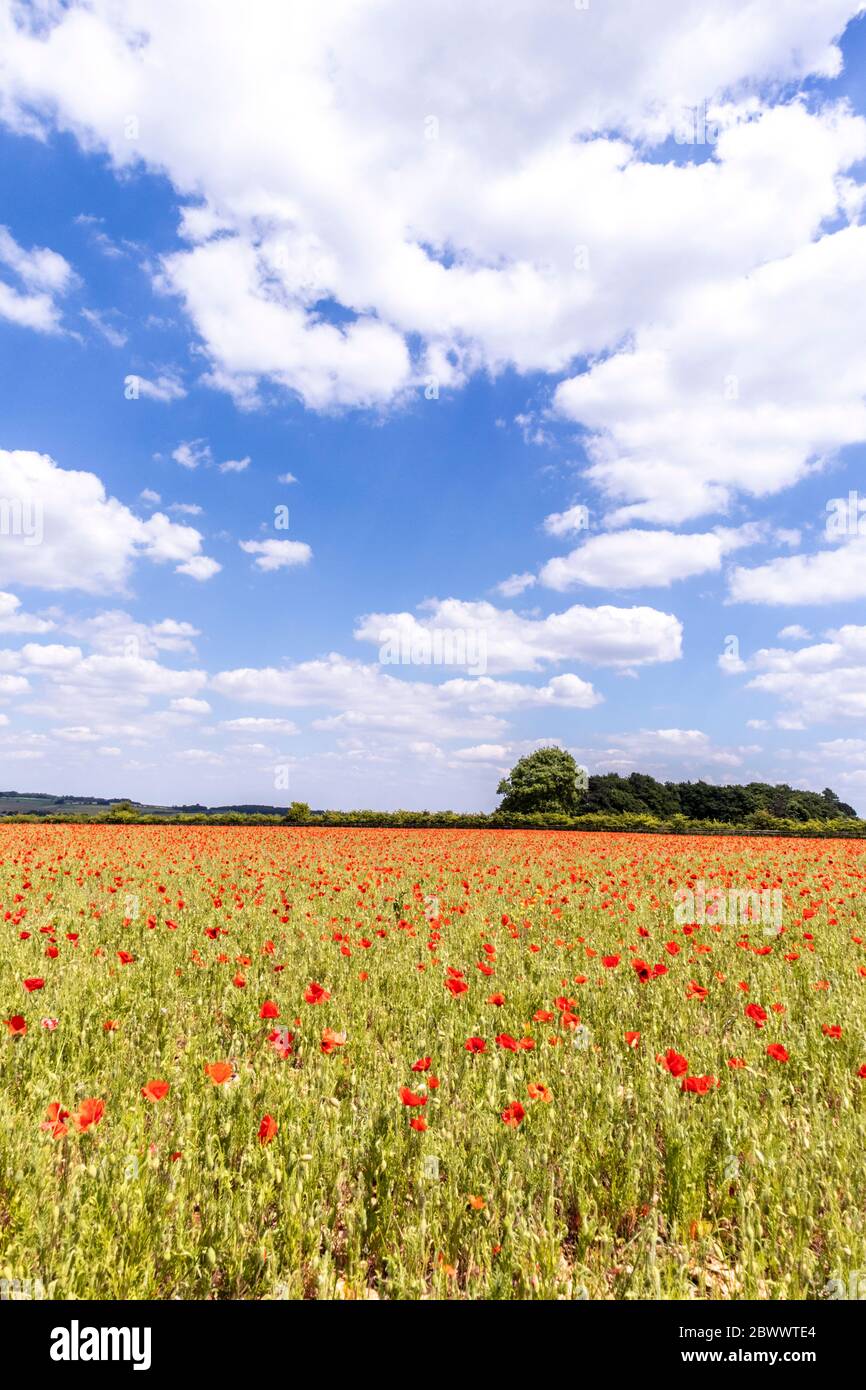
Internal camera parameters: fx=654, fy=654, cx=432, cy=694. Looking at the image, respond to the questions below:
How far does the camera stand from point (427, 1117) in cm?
368

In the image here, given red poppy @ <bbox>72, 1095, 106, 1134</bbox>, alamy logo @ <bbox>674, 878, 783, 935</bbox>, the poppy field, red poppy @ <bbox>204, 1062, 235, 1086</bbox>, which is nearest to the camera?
the poppy field

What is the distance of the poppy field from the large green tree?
65559mm

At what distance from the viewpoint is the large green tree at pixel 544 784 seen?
72812 mm

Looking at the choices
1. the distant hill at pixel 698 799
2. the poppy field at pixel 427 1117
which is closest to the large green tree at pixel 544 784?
the distant hill at pixel 698 799

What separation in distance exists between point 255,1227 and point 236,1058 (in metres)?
1.78

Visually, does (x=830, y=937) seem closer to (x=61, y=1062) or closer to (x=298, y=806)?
(x=61, y=1062)

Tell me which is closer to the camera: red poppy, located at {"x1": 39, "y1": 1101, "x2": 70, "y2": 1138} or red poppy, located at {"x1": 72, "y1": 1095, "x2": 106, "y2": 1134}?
red poppy, located at {"x1": 39, "y1": 1101, "x2": 70, "y2": 1138}

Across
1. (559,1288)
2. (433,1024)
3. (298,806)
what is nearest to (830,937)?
(433,1024)

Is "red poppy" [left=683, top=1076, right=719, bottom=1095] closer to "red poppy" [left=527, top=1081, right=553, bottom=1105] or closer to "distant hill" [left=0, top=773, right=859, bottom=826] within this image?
"red poppy" [left=527, top=1081, right=553, bottom=1105]
